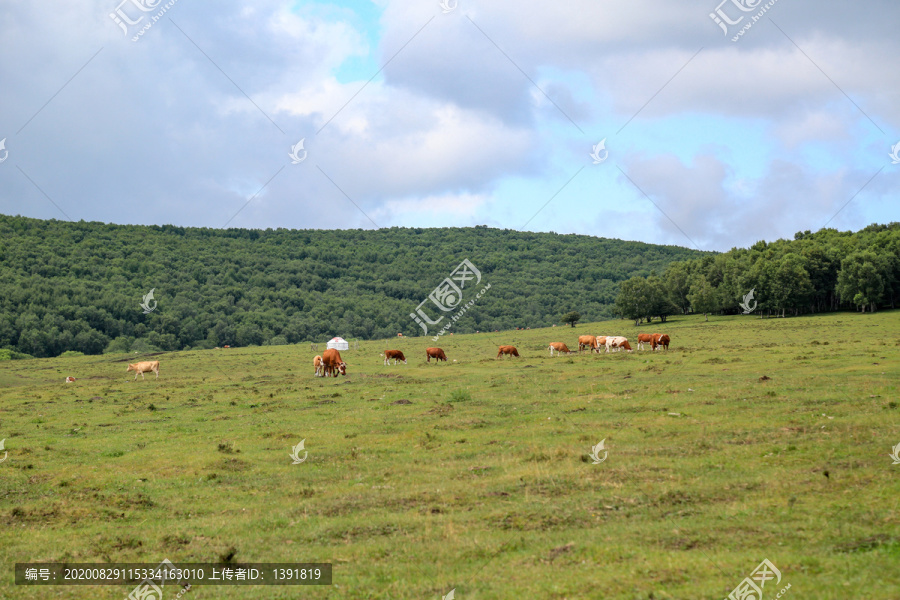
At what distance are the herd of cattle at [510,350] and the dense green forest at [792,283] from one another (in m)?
32.5

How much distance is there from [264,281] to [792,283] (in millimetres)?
87587

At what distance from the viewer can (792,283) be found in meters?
80.3

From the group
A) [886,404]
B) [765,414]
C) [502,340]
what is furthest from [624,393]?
[502,340]

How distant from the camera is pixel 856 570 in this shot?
8102 millimetres

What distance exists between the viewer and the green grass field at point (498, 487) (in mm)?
8977

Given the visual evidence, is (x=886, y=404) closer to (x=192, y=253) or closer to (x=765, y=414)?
(x=765, y=414)

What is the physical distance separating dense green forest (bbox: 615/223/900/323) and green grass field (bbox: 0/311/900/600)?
55199 mm

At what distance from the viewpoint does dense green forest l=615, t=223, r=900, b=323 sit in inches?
3083

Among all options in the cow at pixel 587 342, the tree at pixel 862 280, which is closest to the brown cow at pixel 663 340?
the cow at pixel 587 342

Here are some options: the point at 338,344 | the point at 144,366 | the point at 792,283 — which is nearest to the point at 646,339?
the point at 338,344

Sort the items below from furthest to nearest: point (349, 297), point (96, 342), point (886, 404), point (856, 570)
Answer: point (349, 297) < point (96, 342) < point (886, 404) < point (856, 570)

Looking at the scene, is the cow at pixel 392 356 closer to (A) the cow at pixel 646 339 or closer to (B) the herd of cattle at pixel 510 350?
(B) the herd of cattle at pixel 510 350

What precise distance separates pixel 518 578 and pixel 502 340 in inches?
2599

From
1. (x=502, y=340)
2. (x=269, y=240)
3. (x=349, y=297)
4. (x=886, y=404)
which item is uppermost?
(x=269, y=240)
